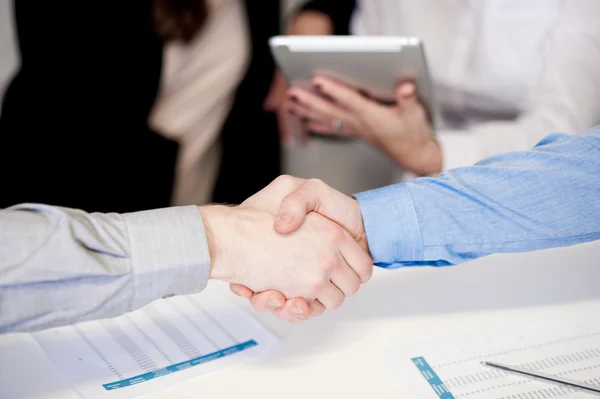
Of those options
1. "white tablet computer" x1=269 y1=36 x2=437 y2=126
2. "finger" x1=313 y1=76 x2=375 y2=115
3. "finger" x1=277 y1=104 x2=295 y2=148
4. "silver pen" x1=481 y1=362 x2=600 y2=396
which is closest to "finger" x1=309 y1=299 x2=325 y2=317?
"silver pen" x1=481 y1=362 x2=600 y2=396

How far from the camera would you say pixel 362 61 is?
4.41ft

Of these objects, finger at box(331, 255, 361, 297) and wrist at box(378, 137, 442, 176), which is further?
wrist at box(378, 137, 442, 176)

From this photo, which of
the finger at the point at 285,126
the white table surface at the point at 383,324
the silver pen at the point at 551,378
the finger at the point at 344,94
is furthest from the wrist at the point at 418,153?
the silver pen at the point at 551,378

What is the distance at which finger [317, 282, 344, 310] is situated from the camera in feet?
2.98

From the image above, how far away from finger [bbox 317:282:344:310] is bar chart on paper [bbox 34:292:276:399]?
0.09m

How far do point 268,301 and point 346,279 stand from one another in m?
0.11

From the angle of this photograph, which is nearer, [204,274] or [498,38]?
[204,274]

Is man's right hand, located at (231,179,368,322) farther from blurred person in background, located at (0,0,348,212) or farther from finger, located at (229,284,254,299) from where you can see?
blurred person in background, located at (0,0,348,212)

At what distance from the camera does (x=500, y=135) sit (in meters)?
1.43

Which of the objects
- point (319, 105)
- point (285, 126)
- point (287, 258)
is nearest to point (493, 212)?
point (287, 258)

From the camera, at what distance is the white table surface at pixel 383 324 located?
0.78m

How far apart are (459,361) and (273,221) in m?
0.32

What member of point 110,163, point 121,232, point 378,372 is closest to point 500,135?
point 378,372

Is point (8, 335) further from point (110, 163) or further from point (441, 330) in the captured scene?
point (110, 163)
